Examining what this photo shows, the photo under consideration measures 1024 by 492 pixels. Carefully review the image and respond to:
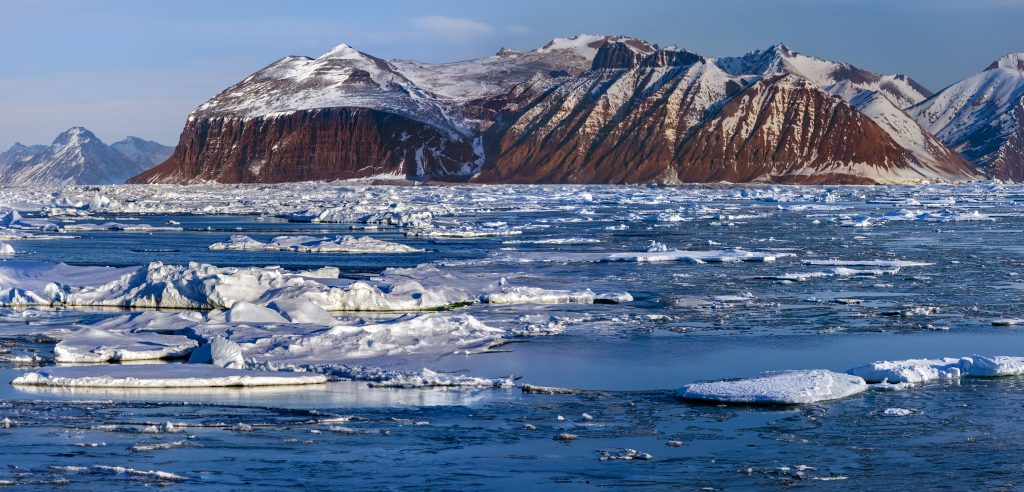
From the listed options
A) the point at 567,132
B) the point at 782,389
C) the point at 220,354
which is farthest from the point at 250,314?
the point at 567,132

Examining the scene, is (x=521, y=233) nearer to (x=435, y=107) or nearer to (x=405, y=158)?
(x=405, y=158)

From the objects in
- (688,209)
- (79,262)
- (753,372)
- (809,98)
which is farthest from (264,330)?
(809,98)

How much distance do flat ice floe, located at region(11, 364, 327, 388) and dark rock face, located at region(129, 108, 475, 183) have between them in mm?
145836

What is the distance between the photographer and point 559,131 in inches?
6324

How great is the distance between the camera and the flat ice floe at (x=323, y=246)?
36.5m

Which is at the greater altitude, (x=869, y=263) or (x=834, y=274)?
(x=869, y=263)

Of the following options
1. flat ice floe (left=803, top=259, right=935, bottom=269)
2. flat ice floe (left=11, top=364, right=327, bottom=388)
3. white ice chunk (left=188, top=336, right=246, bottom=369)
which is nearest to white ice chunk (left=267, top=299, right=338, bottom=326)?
white ice chunk (left=188, top=336, right=246, bottom=369)

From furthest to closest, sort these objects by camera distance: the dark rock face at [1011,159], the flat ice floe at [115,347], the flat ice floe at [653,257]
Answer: the dark rock face at [1011,159] < the flat ice floe at [653,257] < the flat ice floe at [115,347]

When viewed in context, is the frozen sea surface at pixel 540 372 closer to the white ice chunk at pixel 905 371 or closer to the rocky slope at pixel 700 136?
the white ice chunk at pixel 905 371

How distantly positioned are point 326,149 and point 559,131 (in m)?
32.6

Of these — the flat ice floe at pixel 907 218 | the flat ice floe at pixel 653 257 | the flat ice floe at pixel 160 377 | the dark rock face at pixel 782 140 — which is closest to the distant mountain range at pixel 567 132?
the dark rock face at pixel 782 140

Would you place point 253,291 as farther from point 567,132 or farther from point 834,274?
point 567,132

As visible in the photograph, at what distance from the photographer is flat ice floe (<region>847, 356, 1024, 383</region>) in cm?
1531

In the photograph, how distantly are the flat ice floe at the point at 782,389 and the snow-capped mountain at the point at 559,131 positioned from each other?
429 feet
